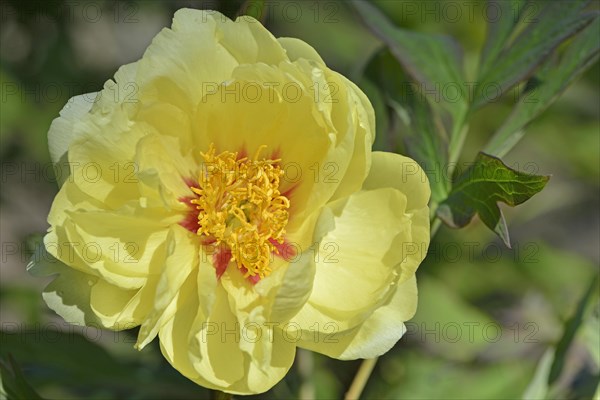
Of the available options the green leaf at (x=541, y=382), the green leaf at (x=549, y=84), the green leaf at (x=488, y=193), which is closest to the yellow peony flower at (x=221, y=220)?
the green leaf at (x=488, y=193)

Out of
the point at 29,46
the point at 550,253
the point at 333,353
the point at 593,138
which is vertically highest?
the point at 333,353

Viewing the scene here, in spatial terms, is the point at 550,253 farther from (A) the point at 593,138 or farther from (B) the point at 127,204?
(B) the point at 127,204

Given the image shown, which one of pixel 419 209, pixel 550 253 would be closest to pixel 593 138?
pixel 550 253

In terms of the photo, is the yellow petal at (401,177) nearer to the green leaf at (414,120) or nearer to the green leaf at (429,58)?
the green leaf at (414,120)

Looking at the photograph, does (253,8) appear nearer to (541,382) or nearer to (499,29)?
(499,29)

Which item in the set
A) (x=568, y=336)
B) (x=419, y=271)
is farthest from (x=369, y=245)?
(x=419, y=271)
